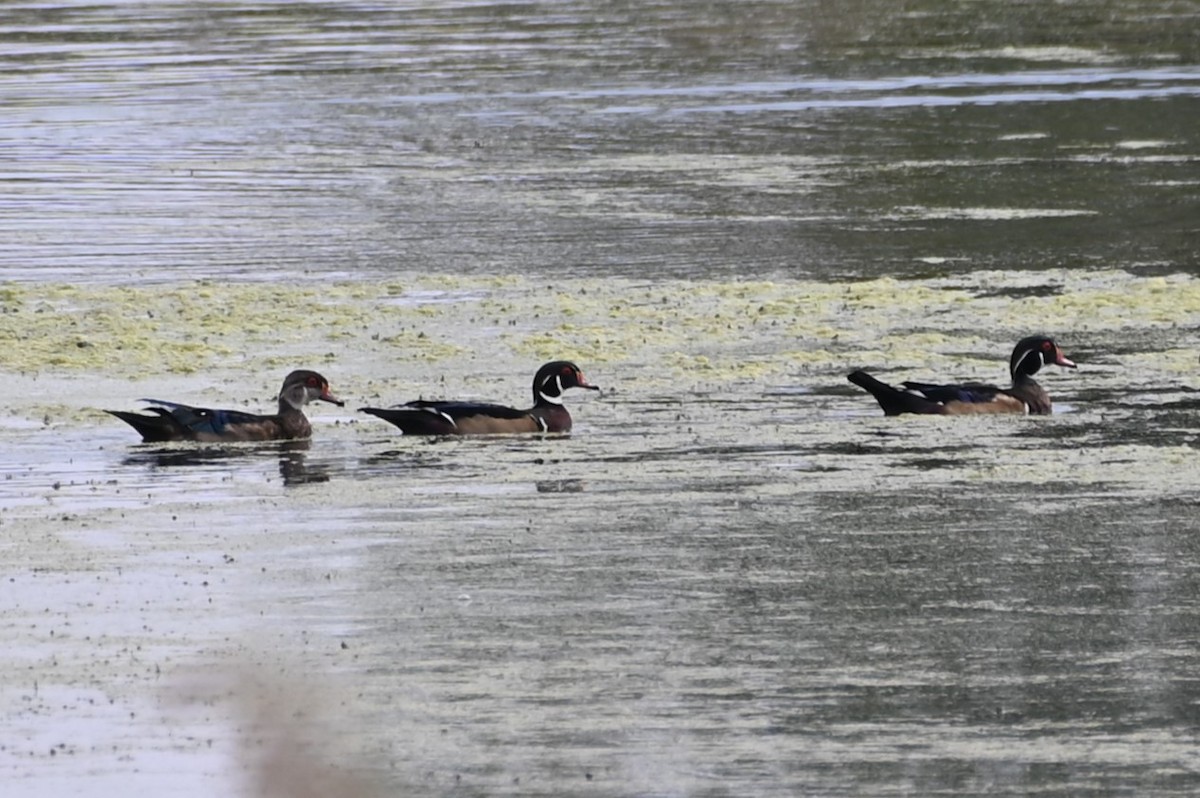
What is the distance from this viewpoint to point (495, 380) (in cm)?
1378

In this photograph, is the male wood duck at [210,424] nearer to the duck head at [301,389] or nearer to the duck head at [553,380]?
the duck head at [301,389]

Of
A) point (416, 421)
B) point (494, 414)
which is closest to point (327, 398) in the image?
point (416, 421)

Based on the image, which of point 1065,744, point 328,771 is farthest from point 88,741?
point 1065,744

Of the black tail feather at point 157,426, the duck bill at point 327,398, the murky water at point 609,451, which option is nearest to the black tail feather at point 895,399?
the murky water at point 609,451

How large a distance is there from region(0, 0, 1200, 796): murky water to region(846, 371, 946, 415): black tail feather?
21 centimetres

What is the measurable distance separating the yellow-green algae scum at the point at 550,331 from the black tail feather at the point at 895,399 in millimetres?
899

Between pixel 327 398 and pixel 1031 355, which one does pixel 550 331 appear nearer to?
pixel 327 398

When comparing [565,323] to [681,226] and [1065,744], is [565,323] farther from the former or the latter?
[1065,744]

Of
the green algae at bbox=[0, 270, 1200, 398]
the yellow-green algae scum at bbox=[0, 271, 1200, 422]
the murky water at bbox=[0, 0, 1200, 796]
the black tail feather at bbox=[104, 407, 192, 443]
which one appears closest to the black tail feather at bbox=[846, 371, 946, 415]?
the murky water at bbox=[0, 0, 1200, 796]

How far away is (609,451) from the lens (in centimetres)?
1192

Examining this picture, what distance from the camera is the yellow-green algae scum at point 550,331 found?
13805 millimetres

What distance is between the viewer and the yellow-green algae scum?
45.3 ft

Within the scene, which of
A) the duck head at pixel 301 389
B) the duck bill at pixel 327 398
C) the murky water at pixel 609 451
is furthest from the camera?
the duck bill at pixel 327 398

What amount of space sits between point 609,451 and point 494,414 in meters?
0.70
